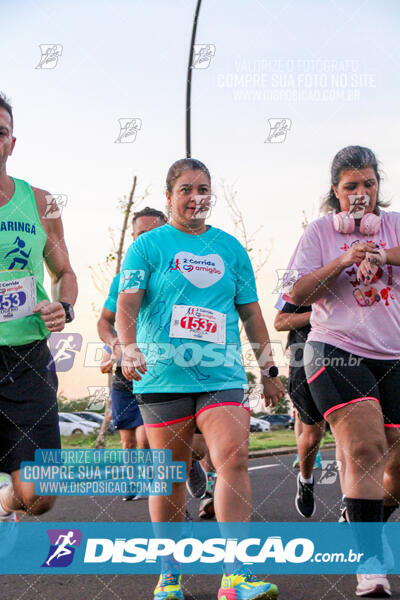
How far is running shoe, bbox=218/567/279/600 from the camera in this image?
320 cm

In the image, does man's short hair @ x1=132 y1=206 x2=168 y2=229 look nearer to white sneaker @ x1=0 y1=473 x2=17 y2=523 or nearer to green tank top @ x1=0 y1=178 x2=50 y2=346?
green tank top @ x1=0 y1=178 x2=50 y2=346

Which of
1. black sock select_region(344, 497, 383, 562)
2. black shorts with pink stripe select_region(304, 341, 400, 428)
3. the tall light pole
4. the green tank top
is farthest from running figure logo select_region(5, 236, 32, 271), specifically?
the tall light pole

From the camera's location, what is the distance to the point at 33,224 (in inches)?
151

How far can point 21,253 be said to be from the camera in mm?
3740

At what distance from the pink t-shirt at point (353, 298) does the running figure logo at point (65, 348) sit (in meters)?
1.33

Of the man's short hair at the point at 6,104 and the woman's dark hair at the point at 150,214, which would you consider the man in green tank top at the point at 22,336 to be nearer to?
the man's short hair at the point at 6,104

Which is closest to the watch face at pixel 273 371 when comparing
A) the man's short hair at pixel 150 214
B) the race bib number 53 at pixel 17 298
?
the race bib number 53 at pixel 17 298

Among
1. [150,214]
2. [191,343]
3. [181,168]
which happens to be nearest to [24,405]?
[191,343]

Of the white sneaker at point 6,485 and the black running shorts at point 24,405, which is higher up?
the black running shorts at point 24,405

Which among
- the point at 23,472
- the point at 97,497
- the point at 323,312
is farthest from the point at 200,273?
the point at 97,497

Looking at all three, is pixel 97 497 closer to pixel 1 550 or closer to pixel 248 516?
pixel 1 550

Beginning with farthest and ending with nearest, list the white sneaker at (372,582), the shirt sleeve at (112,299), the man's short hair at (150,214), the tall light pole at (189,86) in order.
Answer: the tall light pole at (189,86) < the shirt sleeve at (112,299) < the man's short hair at (150,214) < the white sneaker at (372,582)

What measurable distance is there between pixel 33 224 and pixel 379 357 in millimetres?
1826

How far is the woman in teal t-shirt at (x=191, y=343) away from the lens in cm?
359
